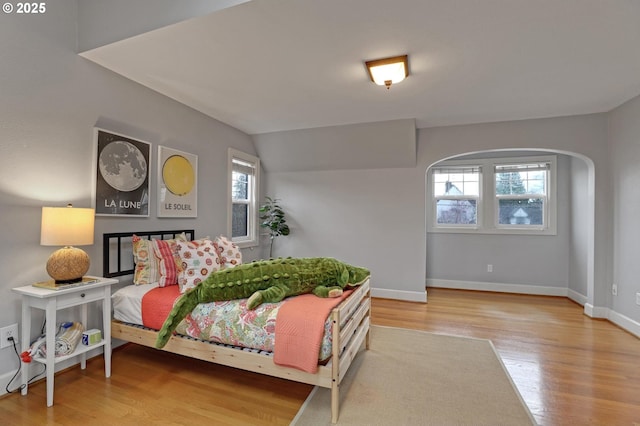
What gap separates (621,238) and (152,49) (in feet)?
16.4

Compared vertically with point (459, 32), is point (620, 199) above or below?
below

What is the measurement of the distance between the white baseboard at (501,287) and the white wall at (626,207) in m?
1.11

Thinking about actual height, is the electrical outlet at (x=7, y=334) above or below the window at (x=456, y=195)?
below

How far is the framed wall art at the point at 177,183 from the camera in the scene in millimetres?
2998

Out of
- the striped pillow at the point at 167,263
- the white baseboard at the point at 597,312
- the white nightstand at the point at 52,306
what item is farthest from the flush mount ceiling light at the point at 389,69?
the white baseboard at the point at 597,312

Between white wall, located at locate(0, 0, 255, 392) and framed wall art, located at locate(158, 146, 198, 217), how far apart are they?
0.91 feet

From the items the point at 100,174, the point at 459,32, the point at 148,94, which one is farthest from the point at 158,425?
the point at 459,32

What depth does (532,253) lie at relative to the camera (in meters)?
4.53

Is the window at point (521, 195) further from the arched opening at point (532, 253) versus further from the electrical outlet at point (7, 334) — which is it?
the electrical outlet at point (7, 334)

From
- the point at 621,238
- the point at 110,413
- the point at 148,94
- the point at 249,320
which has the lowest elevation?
the point at 110,413

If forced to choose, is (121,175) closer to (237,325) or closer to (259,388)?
(237,325)

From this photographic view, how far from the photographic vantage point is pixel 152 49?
2176 mm

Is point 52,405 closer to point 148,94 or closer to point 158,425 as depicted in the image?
point 158,425

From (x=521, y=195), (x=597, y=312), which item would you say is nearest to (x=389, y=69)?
(x=521, y=195)
